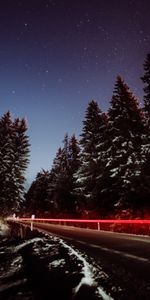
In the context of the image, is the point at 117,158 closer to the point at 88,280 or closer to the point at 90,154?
the point at 90,154

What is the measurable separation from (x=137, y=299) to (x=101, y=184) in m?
26.9

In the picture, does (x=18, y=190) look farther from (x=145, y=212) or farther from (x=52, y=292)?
(x=52, y=292)

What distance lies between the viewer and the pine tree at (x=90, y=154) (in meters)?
35.2

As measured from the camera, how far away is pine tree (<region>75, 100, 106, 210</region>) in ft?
116

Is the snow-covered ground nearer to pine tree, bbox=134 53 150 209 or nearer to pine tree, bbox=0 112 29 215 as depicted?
pine tree, bbox=134 53 150 209

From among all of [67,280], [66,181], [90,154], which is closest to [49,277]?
[67,280]

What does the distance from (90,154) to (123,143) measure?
30.0 ft

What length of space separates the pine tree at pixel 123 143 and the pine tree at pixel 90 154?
3.38 m

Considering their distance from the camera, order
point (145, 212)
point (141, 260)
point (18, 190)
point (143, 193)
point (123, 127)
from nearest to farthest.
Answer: point (141, 260) → point (145, 212) → point (143, 193) → point (123, 127) → point (18, 190)

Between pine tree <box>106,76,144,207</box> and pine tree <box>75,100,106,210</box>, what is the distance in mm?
3381

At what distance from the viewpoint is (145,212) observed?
81.4 feet

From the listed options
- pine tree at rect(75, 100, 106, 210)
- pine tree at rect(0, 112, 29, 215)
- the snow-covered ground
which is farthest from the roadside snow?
pine tree at rect(0, 112, 29, 215)

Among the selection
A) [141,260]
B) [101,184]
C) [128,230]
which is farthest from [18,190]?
[141,260]

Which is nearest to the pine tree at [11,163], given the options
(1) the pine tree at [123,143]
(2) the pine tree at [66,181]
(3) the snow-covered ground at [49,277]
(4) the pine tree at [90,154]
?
(2) the pine tree at [66,181]
